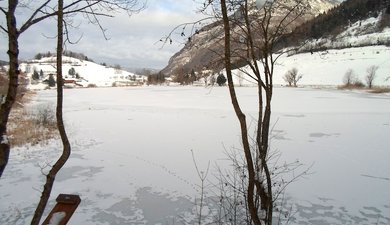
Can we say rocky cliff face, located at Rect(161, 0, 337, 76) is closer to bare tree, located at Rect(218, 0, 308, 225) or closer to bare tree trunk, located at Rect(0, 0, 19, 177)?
bare tree, located at Rect(218, 0, 308, 225)

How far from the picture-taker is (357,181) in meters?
9.10

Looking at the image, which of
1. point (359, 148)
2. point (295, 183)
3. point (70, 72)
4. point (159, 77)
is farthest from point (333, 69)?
point (70, 72)

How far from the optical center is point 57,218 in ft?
8.97

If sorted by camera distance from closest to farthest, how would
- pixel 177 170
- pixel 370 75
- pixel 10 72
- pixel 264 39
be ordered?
1. pixel 10 72
2. pixel 264 39
3. pixel 177 170
4. pixel 370 75

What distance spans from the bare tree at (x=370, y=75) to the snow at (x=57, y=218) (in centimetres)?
6220

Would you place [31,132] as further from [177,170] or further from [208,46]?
[208,46]

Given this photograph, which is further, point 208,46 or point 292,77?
point 292,77

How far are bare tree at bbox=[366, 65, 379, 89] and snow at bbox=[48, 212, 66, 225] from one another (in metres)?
62.2

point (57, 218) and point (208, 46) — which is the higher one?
point (208, 46)

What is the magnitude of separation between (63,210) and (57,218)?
0.25 feet

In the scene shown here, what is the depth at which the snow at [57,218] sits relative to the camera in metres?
2.71

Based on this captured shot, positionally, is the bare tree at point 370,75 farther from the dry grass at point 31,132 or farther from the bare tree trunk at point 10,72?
the bare tree trunk at point 10,72

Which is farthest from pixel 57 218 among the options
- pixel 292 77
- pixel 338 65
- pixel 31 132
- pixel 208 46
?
pixel 338 65

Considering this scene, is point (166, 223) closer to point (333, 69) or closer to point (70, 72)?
point (333, 69)
